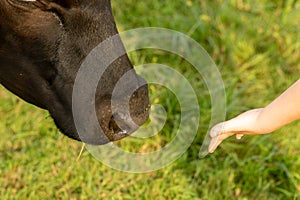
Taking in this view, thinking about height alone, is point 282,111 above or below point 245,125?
above

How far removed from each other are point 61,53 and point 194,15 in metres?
2.01

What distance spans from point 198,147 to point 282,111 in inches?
54.1

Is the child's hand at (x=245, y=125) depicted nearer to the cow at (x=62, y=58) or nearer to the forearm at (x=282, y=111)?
the forearm at (x=282, y=111)

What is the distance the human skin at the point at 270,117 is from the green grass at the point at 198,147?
0.97m

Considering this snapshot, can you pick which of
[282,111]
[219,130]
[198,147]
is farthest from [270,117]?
[198,147]

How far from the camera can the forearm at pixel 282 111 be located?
8.20 feet

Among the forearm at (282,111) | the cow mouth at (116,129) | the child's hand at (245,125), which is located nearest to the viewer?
the forearm at (282,111)

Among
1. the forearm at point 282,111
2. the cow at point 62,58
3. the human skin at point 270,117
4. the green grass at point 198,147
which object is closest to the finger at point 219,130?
the human skin at point 270,117

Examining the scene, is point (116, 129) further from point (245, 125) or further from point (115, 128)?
point (245, 125)

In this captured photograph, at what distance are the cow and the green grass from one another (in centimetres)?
66

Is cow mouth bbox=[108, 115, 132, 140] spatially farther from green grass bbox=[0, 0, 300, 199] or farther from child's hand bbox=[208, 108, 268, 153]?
green grass bbox=[0, 0, 300, 199]

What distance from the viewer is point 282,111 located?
2594 millimetres

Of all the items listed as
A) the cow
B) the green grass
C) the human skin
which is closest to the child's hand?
the human skin

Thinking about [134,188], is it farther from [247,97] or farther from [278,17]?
[278,17]
